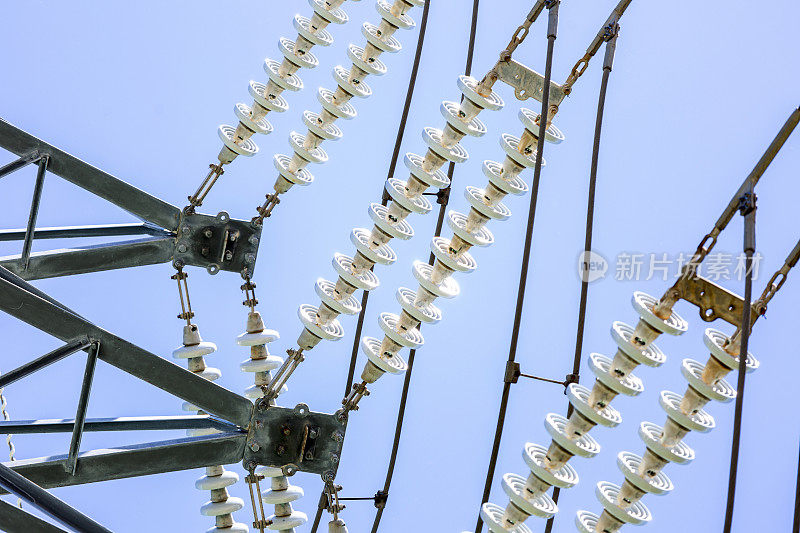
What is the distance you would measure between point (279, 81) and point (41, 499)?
387cm

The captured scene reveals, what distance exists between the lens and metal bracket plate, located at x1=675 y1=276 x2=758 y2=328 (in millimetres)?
5469

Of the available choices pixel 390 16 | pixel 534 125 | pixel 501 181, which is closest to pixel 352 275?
pixel 501 181

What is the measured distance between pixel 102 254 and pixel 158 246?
1.44 ft

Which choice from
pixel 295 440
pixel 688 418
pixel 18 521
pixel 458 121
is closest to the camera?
pixel 18 521

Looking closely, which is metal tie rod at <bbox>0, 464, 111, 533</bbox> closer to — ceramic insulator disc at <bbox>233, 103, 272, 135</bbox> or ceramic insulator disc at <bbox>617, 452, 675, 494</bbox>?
ceramic insulator disc at <bbox>617, 452, 675, 494</bbox>

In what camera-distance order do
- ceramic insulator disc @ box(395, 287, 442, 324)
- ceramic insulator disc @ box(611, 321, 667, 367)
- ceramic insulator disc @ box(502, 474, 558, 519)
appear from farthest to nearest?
ceramic insulator disc @ box(395, 287, 442, 324) < ceramic insulator disc @ box(502, 474, 558, 519) < ceramic insulator disc @ box(611, 321, 667, 367)

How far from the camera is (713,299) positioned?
5508 millimetres

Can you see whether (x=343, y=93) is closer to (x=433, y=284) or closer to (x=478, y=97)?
(x=478, y=97)

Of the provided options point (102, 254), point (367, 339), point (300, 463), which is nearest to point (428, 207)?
point (367, 339)

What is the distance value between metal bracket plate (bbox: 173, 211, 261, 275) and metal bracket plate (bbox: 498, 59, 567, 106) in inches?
84.7

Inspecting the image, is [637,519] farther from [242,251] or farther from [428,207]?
[242,251]

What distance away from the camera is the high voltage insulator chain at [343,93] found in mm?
8070

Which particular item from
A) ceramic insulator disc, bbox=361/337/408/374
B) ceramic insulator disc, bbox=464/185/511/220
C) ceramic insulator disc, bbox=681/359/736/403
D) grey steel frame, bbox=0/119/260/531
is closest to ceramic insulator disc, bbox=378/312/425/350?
ceramic insulator disc, bbox=361/337/408/374

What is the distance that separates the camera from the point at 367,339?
698 cm
